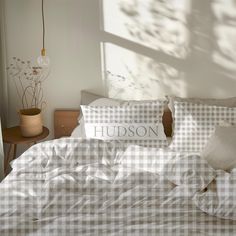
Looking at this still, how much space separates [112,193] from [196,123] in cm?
86

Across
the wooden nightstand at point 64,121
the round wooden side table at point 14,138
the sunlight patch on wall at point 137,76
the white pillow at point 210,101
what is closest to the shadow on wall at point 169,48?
the sunlight patch on wall at point 137,76

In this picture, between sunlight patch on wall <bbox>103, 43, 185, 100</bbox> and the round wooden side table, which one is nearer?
the round wooden side table

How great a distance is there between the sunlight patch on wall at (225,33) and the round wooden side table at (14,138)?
51.9 inches

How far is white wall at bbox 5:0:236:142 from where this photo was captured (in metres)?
3.05

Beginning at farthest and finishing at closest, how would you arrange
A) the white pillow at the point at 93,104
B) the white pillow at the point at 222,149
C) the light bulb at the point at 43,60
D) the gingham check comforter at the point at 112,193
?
the light bulb at the point at 43,60, the white pillow at the point at 93,104, the white pillow at the point at 222,149, the gingham check comforter at the point at 112,193

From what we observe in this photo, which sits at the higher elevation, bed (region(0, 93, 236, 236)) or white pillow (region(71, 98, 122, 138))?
white pillow (region(71, 98, 122, 138))

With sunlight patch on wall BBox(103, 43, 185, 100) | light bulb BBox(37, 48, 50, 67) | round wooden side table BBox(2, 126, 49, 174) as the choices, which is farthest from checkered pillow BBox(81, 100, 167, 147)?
light bulb BBox(37, 48, 50, 67)

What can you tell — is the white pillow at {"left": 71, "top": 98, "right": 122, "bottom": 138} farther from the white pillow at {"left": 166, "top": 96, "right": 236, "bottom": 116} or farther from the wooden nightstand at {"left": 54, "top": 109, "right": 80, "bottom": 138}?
the white pillow at {"left": 166, "top": 96, "right": 236, "bottom": 116}

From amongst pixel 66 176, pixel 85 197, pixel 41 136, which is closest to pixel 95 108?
pixel 41 136

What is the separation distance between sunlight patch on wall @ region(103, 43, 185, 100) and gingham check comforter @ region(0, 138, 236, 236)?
72 cm

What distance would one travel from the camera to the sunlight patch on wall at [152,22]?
302cm

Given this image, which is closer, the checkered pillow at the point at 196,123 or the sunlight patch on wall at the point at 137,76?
the checkered pillow at the point at 196,123

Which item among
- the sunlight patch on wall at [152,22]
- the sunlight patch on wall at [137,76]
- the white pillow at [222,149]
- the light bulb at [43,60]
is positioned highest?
the sunlight patch on wall at [152,22]

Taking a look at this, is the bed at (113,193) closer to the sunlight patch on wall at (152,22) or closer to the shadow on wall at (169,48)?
the shadow on wall at (169,48)
